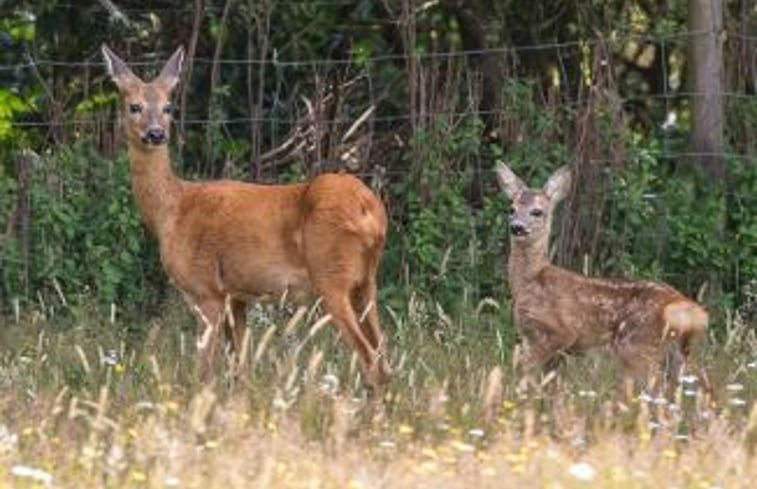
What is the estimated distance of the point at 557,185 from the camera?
1060cm

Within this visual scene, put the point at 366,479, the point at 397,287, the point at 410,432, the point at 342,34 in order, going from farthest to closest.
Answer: the point at 342,34, the point at 397,287, the point at 410,432, the point at 366,479

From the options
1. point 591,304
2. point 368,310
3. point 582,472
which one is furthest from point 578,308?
point 582,472

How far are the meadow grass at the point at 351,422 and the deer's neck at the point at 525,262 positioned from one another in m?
0.33

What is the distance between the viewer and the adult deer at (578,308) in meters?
9.43

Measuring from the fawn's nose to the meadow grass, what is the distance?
1.02m

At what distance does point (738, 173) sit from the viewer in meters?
12.0

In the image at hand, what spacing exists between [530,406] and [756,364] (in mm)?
1465

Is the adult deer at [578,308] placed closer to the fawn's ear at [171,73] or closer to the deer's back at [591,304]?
the deer's back at [591,304]

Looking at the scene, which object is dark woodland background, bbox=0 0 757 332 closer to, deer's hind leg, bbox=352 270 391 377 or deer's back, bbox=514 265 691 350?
deer's hind leg, bbox=352 270 391 377

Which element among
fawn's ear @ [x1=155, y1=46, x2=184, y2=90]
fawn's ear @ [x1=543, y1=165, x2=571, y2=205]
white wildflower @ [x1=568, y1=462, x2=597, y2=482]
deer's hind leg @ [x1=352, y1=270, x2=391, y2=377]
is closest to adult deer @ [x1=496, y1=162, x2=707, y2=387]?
fawn's ear @ [x1=543, y1=165, x2=571, y2=205]

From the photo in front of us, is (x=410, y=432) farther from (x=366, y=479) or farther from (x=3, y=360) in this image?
(x=3, y=360)

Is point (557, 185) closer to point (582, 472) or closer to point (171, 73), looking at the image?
point (171, 73)

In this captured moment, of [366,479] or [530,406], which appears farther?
[530,406]

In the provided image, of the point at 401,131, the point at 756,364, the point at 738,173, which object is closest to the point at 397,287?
the point at 401,131
